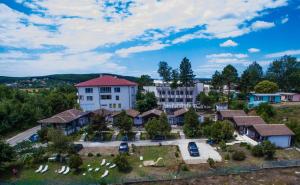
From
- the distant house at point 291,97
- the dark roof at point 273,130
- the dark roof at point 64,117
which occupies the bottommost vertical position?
the dark roof at point 273,130

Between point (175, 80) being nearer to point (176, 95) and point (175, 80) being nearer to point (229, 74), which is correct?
point (176, 95)

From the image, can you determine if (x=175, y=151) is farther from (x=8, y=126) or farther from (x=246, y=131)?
(x=8, y=126)

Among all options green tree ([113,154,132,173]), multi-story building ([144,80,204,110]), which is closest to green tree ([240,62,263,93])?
multi-story building ([144,80,204,110])

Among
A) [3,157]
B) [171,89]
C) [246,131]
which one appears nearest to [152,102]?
[171,89]

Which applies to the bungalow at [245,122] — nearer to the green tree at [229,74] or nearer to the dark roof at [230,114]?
the dark roof at [230,114]

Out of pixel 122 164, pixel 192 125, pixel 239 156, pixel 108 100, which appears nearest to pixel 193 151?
pixel 239 156

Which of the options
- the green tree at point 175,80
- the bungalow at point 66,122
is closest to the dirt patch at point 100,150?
the bungalow at point 66,122
